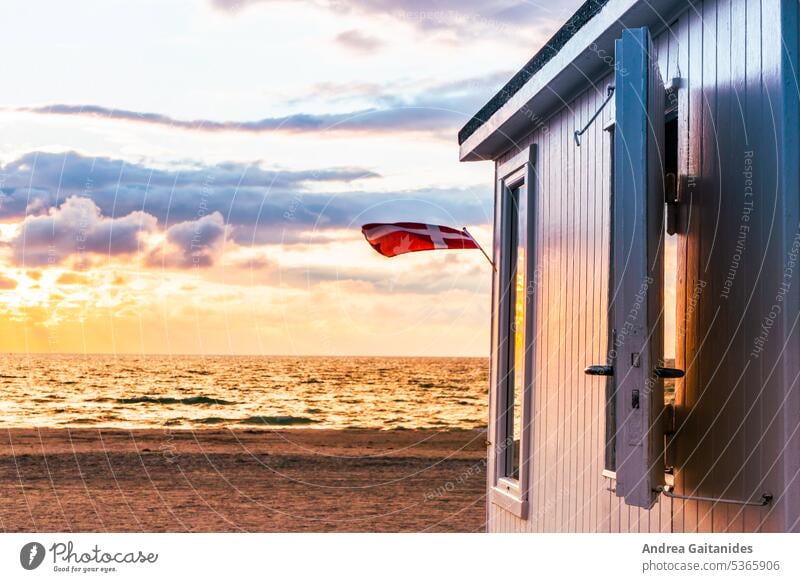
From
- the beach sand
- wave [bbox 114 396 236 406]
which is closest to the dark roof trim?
→ the beach sand

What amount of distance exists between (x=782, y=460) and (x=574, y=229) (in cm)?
267

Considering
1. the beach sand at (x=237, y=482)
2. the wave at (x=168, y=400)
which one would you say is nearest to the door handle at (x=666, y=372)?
the beach sand at (x=237, y=482)

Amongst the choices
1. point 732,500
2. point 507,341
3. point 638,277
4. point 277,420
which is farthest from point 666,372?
point 277,420

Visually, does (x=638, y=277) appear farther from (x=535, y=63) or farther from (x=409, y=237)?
(x=409, y=237)

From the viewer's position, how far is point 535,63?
21.4 feet

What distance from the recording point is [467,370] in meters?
61.1

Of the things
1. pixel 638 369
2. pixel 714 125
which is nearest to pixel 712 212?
pixel 714 125

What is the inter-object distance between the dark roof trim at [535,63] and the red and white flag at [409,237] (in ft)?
2.40

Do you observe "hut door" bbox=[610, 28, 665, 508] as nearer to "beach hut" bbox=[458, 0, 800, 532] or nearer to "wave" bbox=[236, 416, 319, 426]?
"beach hut" bbox=[458, 0, 800, 532]

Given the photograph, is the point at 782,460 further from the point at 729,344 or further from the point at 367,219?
the point at 367,219

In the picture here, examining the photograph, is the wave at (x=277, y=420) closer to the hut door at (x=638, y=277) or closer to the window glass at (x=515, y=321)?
the window glass at (x=515, y=321)

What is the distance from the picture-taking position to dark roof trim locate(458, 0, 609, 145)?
18.0ft

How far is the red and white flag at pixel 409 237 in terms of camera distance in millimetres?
8453

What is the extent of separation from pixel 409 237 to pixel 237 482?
37.7ft
